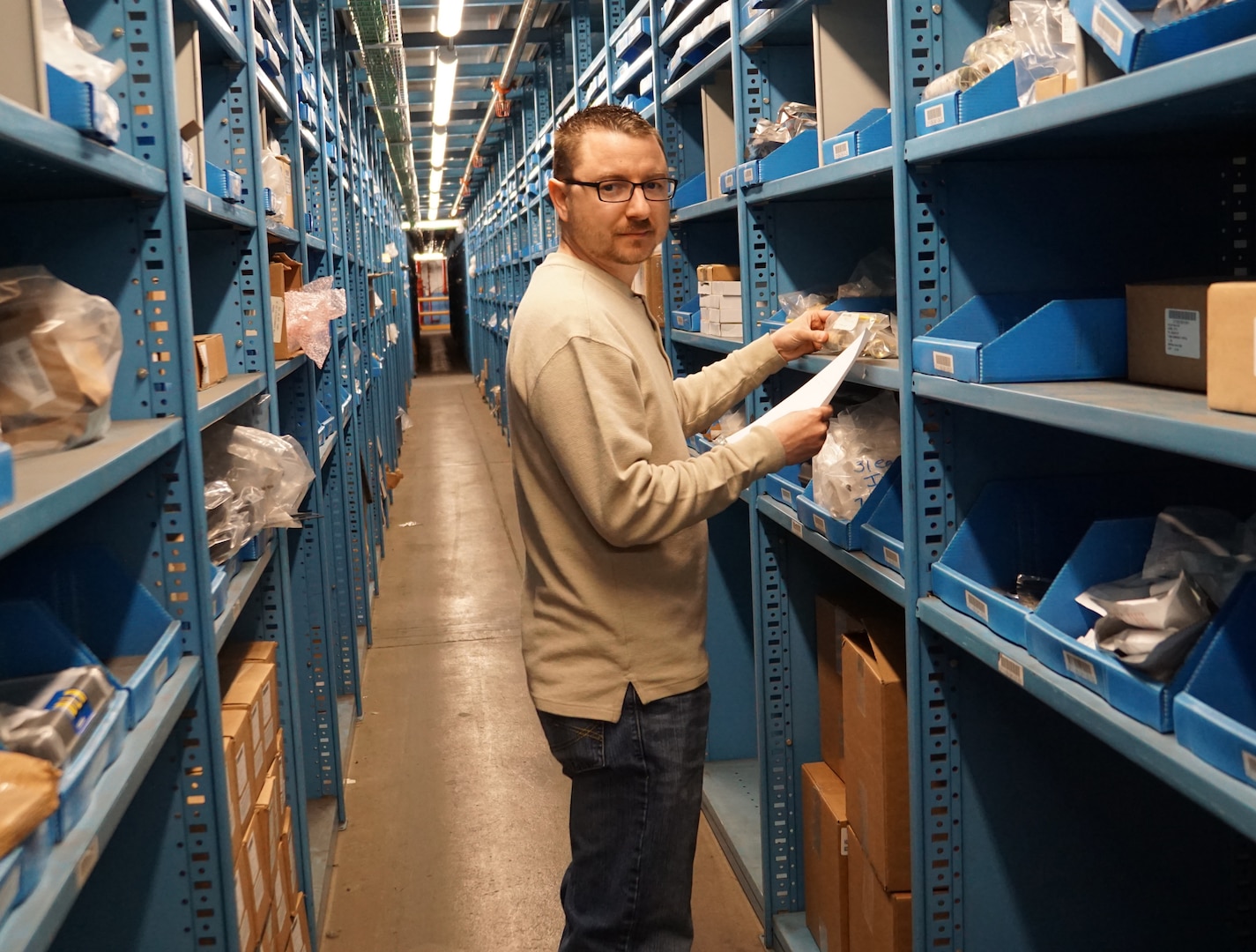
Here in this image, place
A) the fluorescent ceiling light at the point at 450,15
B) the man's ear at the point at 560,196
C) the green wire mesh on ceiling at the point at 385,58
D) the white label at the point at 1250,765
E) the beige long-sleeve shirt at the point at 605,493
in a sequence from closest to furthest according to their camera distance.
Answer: the white label at the point at 1250,765 → the beige long-sleeve shirt at the point at 605,493 → the man's ear at the point at 560,196 → the green wire mesh on ceiling at the point at 385,58 → the fluorescent ceiling light at the point at 450,15

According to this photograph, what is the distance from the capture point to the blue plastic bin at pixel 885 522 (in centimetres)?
223

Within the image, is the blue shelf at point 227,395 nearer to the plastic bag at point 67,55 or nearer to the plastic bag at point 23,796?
the plastic bag at point 67,55

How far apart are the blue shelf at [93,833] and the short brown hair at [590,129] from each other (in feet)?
3.53

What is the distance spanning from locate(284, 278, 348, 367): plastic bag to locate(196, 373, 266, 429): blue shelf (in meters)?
0.76

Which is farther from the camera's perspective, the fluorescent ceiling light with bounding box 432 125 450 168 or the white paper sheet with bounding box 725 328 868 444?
the fluorescent ceiling light with bounding box 432 125 450 168

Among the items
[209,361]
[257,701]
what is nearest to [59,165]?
[209,361]

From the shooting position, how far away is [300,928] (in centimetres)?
287

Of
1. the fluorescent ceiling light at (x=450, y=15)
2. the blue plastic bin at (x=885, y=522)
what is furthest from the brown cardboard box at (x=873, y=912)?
the fluorescent ceiling light at (x=450, y=15)

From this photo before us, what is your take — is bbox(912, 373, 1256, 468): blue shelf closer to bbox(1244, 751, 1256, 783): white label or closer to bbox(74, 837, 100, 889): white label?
bbox(1244, 751, 1256, 783): white label

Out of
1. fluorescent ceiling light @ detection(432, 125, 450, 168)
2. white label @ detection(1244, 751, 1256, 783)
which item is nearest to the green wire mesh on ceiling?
fluorescent ceiling light @ detection(432, 125, 450, 168)

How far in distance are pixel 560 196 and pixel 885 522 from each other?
0.87 m

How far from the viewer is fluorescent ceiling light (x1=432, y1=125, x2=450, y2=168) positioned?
47.3 feet

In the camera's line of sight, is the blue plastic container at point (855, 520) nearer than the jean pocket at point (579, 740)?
No

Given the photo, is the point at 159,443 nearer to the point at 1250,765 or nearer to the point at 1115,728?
the point at 1115,728
